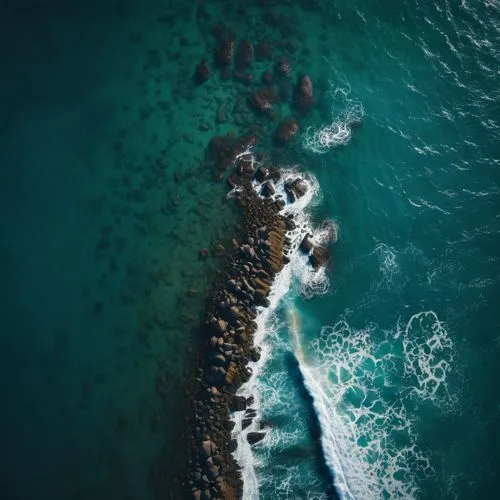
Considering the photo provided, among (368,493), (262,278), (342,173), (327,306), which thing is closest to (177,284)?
(262,278)

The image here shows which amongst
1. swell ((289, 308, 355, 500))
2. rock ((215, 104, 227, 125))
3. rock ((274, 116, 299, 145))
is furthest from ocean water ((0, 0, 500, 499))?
rock ((274, 116, 299, 145))

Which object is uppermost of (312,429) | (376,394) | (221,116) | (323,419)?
(221,116)

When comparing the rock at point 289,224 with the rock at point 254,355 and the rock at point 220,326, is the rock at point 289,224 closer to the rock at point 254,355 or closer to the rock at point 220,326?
the rock at point 220,326

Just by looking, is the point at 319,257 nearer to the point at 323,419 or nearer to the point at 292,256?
the point at 292,256

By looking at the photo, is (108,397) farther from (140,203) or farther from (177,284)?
(140,203)

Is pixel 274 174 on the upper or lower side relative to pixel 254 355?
upper

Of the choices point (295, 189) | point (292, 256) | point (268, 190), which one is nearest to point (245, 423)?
point (292, 256)

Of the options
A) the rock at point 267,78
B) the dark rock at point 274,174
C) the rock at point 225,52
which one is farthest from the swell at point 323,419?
the rock at point 225,52
